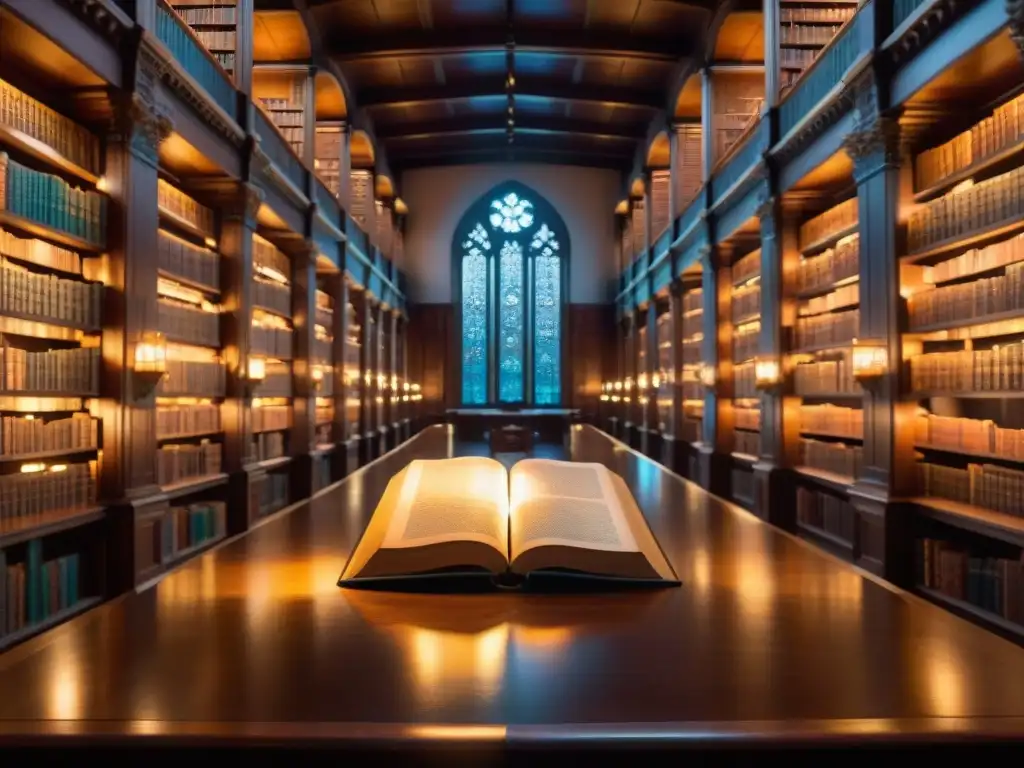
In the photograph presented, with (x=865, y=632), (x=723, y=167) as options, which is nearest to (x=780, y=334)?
(x=723, y=167)

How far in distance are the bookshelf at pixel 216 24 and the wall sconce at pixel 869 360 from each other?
5905mm

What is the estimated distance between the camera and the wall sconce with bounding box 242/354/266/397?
7867 mm

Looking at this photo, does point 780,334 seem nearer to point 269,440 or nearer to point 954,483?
point 954,483

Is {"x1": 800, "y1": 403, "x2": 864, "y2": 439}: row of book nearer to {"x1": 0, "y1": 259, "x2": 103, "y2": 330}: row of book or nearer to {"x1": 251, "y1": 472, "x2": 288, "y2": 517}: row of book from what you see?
{"x1": 251, "y1": 472, "x2": 288, "y2": 517}: row of book

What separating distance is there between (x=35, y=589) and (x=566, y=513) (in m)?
3.97

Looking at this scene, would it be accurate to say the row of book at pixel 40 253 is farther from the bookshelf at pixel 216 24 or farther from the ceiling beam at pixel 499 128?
the ceiling beam at pixel 499 128

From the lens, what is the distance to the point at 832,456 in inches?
289

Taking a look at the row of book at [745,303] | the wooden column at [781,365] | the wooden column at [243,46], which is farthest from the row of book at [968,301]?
the wooden column at [243,46]

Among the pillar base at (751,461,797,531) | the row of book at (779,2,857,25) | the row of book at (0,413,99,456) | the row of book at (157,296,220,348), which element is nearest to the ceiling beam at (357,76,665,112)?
the row of book at (779,2,857,25)

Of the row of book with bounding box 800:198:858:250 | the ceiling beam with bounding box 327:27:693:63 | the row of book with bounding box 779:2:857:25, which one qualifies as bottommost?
the row of book with bounding box 800:198:858:250

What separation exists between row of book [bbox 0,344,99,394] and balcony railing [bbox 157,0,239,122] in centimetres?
212

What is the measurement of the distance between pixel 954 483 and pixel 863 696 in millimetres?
4768

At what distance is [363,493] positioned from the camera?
315cm

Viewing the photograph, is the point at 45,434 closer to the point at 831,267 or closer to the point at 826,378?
the point at 826,378
